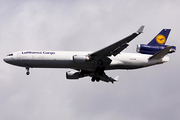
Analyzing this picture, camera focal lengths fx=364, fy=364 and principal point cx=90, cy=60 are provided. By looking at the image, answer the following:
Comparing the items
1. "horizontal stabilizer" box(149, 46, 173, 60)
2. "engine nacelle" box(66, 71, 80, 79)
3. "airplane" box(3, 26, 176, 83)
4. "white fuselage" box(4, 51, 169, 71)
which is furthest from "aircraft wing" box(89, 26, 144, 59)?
"engine nacelle" box(66, 71, 80, 79)

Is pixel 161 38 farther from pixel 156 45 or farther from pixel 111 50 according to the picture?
pixel 111 50

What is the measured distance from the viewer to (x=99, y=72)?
4941cm

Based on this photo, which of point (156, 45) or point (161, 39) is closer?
point (156, 45)

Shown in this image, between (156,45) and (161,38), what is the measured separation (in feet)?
4.42

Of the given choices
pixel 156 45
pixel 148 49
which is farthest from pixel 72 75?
pixel 156 45

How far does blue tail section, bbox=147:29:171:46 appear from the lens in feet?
167

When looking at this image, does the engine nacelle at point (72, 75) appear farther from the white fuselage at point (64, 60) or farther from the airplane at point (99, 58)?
the white fuselage at point (64, 60)

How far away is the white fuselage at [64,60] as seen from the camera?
47.7 meters

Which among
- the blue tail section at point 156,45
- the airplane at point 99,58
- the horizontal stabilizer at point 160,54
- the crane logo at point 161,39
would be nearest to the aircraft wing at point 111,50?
the airplane at point 99,58

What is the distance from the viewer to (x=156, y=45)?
50812 mm

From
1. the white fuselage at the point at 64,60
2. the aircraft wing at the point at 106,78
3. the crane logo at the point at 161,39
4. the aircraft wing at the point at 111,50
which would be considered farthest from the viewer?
the aircraft wing at the point at 106,78

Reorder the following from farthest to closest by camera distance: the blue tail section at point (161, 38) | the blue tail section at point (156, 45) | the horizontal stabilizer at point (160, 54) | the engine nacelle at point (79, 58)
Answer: the blue tail section at point (161, 38) < the blue tail section at point (156, 45) < the horizontal stabilizer at point (160, 54) < the engine nacelle at point (79, 58)

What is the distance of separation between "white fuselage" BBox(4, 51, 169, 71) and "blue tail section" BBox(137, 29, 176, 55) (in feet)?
2.81

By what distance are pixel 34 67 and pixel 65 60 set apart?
4.51 m
